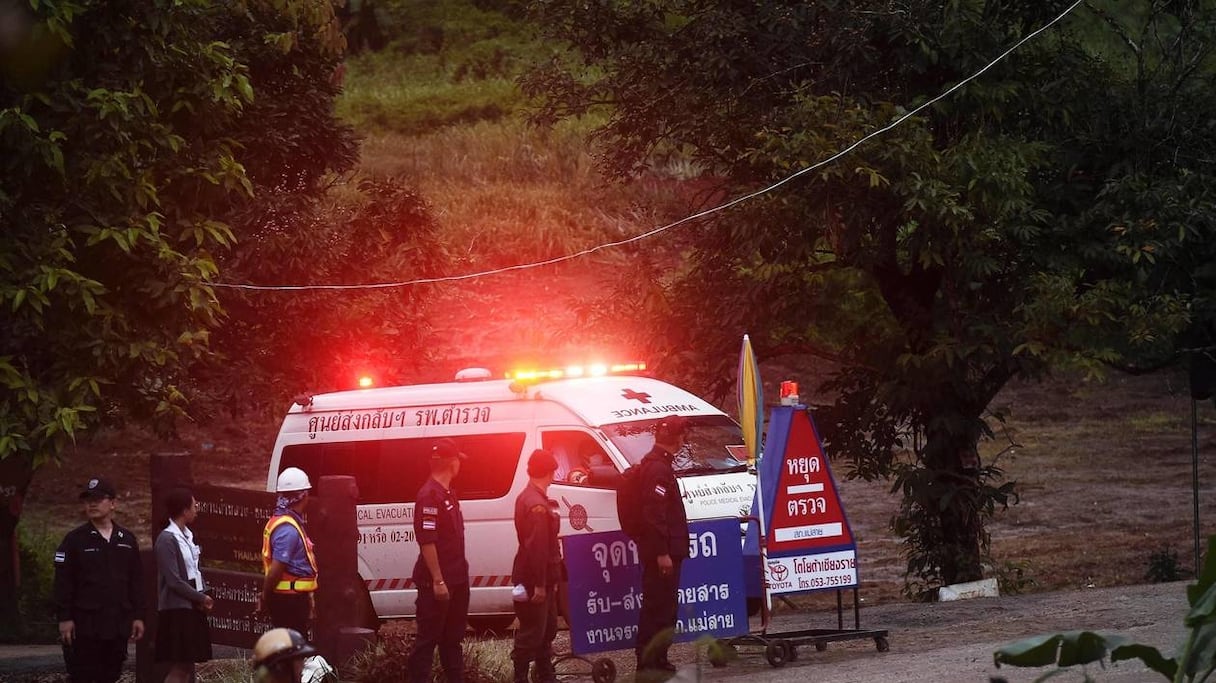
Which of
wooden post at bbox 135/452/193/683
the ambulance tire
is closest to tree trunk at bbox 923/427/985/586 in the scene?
the ambulance tire

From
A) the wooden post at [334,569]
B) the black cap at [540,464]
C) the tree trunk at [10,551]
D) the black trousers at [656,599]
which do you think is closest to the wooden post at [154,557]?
the wooden post at [334,569]

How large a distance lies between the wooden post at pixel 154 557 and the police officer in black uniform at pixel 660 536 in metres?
4.06

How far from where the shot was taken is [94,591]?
11141mm

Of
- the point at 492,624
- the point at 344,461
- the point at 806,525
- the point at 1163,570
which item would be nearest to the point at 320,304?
the point at 344,461

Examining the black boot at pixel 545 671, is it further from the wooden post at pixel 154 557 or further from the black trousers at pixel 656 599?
the wooden post at pixel 154 557

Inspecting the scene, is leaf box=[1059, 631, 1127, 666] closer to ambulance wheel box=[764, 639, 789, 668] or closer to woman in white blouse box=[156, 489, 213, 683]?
ambulance wheel box=[764, 639, 789, 668]

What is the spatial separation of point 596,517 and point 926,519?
6.01m

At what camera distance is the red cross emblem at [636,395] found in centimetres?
1627

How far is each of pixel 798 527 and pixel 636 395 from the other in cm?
343

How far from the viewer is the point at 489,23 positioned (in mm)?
65938

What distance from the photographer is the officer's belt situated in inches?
449

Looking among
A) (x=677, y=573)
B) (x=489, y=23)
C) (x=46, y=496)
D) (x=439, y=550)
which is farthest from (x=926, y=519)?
(x=489, y=23)

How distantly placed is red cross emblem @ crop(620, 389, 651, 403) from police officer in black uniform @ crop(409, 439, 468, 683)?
4754mm

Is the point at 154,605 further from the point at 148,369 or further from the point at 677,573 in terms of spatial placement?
the point at 677,573
